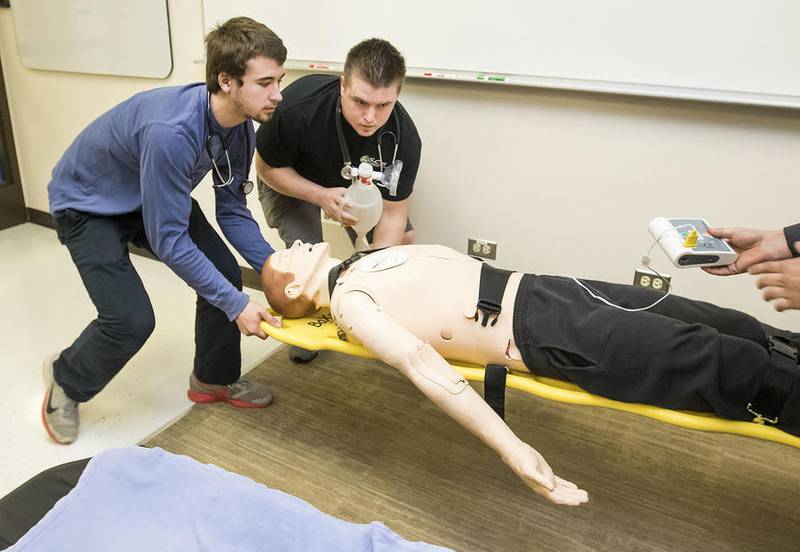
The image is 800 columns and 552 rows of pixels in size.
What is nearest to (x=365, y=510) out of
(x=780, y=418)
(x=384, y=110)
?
(x=780, y=418)

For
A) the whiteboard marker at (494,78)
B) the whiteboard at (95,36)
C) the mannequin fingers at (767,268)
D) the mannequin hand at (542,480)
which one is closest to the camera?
the mannequin hand at (542,480)

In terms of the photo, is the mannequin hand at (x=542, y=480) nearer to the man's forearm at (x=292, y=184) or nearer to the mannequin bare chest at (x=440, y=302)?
the mannequin bare chest at (x=440, y=302)

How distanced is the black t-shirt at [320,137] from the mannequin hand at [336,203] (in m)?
0.11

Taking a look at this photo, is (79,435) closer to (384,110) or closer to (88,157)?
(88,157)

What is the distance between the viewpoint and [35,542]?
3.08 feet

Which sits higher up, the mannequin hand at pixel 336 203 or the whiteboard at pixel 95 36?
the whiteboard at pixel 95 36

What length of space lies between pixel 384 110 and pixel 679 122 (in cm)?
97

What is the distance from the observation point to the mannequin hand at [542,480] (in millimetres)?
1283

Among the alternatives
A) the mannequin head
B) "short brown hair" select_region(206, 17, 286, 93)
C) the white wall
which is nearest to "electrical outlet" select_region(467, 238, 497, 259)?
the white wall

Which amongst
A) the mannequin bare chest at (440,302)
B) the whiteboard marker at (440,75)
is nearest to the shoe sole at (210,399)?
the mannequin bare chest at (440,302)

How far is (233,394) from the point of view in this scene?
207cm

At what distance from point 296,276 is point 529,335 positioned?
694mm

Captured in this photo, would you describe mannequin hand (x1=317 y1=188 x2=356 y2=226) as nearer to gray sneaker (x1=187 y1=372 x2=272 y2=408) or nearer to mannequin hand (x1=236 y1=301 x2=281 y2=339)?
mannequin hand (x1=236 y1=301 x2=281 y2=339)

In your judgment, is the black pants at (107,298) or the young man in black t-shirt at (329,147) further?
the young man in black t-shirt at (329,147)
